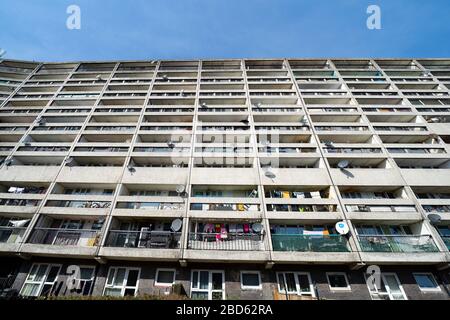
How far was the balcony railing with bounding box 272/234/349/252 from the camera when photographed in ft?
44.5

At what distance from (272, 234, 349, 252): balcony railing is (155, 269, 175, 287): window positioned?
666 cm

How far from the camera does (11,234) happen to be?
15.0 meters

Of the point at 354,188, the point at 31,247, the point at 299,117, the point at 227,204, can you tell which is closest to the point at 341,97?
the point at 299,117

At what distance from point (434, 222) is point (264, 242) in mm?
11260

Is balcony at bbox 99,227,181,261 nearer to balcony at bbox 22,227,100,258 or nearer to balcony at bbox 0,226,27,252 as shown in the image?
balcony at bbox 22,227,100,258

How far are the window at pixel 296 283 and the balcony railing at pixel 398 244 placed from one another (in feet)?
12.9

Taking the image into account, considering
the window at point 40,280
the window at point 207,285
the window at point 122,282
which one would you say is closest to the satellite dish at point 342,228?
the window at point 207,285

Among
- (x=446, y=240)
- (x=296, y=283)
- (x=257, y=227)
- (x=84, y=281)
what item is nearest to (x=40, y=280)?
(x=84, y=281)

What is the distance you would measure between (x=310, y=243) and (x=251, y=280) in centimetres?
433

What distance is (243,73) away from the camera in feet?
93.6

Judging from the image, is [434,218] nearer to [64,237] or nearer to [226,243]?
[226,243]

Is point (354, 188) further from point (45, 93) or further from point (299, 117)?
point (45, 93)

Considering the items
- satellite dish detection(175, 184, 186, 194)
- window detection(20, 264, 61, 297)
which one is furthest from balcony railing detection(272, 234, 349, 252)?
window detection(20, 264, 61, 297)

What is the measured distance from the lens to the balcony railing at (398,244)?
13.5 metres
